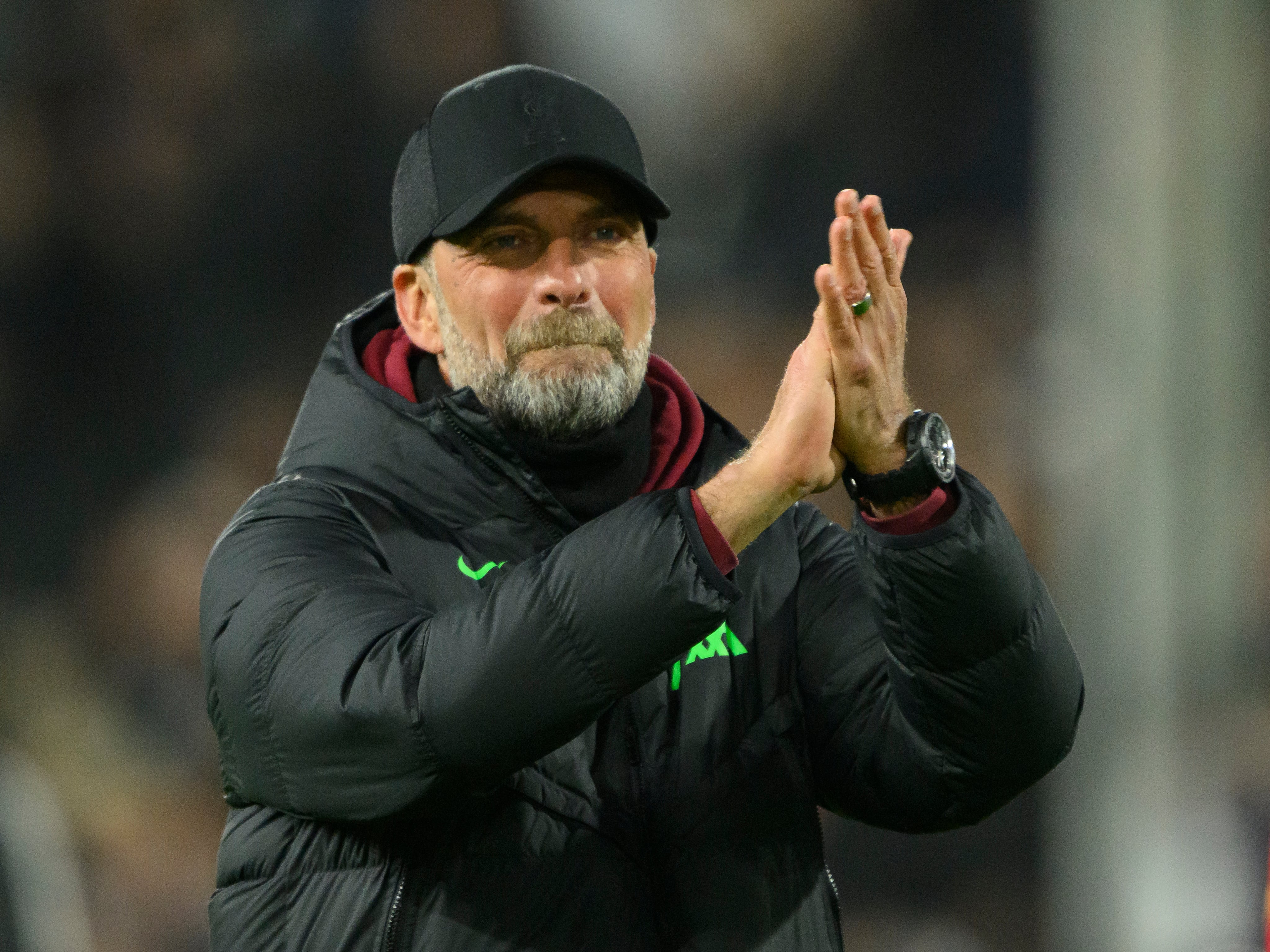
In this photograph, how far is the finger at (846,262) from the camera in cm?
115

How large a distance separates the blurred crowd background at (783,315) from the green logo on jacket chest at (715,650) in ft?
5.63

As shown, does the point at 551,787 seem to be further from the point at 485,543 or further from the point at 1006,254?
the point at 1006,254

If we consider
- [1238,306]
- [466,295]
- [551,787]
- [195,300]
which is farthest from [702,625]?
[1238,306]

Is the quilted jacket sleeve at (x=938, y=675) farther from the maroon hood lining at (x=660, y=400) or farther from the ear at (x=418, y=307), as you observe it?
the ear at (x=418, y=307)

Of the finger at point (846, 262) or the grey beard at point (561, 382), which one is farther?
the grey beard at point (561, 382)

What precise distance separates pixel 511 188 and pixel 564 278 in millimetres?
87

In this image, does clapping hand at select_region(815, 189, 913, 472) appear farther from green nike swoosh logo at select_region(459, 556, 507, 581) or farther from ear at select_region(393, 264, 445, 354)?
ear at select_region(393, 264, 445, 354)

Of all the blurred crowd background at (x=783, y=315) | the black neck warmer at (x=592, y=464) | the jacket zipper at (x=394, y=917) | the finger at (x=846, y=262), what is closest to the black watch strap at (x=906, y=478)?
the finger at (x=846, y=262)

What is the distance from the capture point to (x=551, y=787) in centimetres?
115

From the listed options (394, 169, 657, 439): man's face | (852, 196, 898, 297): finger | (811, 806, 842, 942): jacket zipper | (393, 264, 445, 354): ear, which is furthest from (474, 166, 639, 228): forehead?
(811, 806, 842, 942): jacket zipper

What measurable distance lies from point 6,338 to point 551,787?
2132mm

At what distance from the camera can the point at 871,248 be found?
3.85 ft

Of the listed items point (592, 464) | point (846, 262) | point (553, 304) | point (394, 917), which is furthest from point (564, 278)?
point (394, 917)

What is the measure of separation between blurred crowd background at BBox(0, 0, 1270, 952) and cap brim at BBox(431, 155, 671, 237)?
1.69 metres
